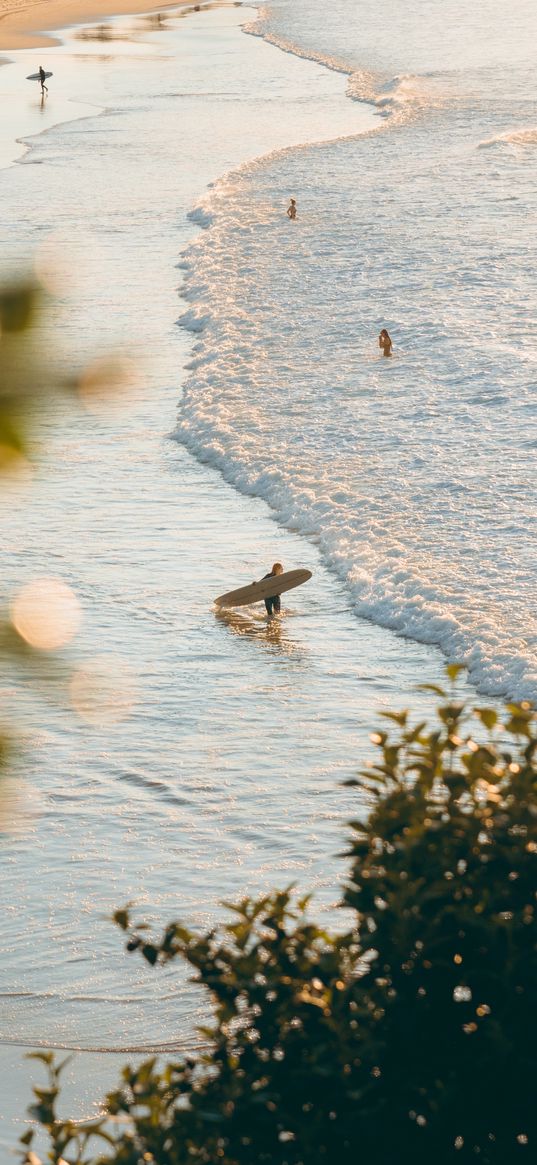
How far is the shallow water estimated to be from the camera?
8797 mm

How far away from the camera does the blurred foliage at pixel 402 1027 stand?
3535 mm

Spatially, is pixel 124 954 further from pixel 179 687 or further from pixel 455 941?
pixel 455 941

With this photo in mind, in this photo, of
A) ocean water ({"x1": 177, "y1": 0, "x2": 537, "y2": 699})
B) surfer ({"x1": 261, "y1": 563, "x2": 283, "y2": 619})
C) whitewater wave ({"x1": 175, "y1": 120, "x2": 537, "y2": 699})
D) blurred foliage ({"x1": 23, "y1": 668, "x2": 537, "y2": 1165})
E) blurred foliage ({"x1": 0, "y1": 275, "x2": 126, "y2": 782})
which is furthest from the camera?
ocean water ({"x1": 177, "y1": 0, "x2": 537, "y2": 699})

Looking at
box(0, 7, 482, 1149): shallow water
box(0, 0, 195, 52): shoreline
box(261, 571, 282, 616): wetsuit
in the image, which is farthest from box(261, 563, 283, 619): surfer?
box(0, 0, 195, 52): shoreline

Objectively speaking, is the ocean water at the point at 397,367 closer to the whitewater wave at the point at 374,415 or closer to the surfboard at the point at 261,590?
the whitewater wave at the point at 374,415

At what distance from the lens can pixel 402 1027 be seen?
361 centimetres

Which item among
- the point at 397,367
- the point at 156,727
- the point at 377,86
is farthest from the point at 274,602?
the point at 377,86

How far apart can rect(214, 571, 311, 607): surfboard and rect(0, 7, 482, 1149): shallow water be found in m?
0.19

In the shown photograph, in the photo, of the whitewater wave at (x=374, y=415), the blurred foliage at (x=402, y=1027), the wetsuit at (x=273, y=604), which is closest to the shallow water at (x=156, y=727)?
the wetsuit at (x=273, y=604)

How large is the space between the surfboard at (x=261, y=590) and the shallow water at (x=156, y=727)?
186 mm

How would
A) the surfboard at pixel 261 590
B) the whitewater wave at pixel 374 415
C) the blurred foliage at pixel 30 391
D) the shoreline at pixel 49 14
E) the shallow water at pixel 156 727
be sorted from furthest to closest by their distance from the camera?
the shoreline at pixel 49 14 → the whitewater wave at pixel 374 415 → the surfboard at pixel 261 590 → the shallow water at pixel 156 727 → the blurred foliage at pixel 30 391

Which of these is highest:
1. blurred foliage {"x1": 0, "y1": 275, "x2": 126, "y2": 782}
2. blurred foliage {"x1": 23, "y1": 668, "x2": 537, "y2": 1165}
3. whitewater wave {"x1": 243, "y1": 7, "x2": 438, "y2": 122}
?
whitewater wave {"x1": 243, "y1": 7, "x2": 438, "y2": 122}

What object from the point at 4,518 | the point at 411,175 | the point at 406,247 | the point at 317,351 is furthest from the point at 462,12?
the point at 4,518

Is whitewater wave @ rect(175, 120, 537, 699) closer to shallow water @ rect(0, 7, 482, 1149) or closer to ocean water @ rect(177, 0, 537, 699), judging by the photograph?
ocean water @ rect(177, 0, 537, 699)
